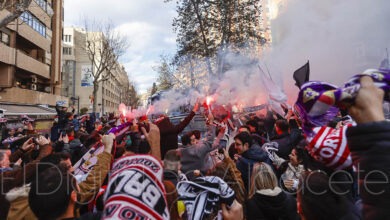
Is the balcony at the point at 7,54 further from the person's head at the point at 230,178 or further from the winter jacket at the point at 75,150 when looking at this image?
the person's head at the point at 230,178

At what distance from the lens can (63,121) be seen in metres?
7.77

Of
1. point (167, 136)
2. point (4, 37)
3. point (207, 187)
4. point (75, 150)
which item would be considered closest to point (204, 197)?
point (207, 187)

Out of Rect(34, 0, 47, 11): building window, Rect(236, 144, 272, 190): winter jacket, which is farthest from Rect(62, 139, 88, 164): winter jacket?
Rect(34, 0, 47, 11): building window

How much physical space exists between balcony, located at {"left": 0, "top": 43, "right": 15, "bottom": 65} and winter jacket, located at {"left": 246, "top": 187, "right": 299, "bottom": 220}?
2387cm

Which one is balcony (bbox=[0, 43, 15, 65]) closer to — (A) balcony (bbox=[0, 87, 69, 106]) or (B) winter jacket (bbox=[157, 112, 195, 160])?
→ (A) balcony (bbox=[0, 87, 69, 106])

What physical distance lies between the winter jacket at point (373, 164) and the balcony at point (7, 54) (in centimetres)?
2455

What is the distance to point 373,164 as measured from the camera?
136 cm

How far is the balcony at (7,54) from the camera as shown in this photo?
18533 millimetres

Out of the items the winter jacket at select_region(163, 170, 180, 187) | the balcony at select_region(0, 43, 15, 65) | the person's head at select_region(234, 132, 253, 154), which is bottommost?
the winter jacket at select_region(163, 170, 180, 187)

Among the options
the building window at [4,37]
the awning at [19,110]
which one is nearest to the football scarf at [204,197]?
the awning at [19,110]

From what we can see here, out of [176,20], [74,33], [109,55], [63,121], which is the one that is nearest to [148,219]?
[63,121]

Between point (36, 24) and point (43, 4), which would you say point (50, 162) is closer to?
point (36, 24)

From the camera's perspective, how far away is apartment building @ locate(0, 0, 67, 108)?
64.1 feet

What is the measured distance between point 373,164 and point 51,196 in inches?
86.7
